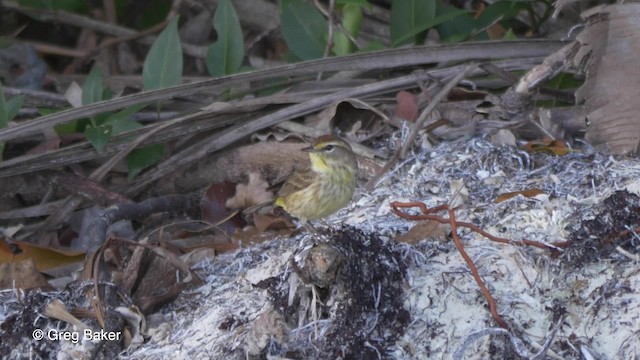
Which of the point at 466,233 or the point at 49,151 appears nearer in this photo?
the point at 466,233

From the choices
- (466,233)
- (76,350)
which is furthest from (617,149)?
(76,350)

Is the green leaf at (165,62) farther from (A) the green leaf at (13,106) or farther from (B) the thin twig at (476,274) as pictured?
(B) the thin twig at (476,274)

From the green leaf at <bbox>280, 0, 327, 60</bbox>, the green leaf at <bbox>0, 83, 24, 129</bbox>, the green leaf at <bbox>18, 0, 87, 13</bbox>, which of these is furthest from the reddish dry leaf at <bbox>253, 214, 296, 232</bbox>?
the green leaf at <bbox>18, 0, 87, 13</bbox>

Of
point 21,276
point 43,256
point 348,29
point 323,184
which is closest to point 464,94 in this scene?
point 348,29

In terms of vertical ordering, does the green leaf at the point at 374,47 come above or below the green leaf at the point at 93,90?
above

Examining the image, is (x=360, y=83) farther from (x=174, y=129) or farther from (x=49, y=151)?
(x=49, y=151)

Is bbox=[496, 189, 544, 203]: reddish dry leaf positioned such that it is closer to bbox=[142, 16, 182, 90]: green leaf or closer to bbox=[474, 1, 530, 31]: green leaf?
bbox=[474, 1, 530, 31]: green leaf

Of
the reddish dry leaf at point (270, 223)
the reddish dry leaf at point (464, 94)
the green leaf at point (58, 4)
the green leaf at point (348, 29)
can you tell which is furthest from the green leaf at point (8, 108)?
the reddish dry leaf at point (464, 94)
